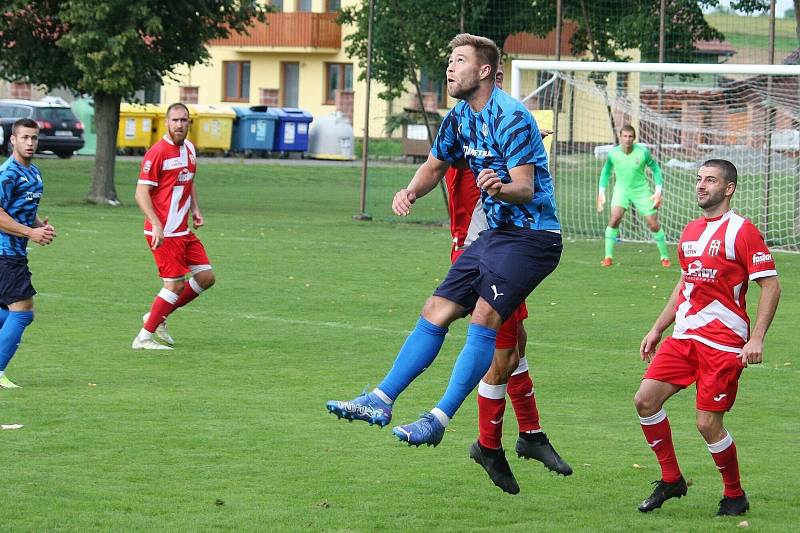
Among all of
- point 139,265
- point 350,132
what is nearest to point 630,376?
point 139,265

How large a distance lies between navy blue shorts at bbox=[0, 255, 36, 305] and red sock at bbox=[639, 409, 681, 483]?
17.3 feet

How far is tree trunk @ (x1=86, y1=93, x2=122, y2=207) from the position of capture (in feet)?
102

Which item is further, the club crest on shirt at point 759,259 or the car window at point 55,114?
the car window at point 55,114

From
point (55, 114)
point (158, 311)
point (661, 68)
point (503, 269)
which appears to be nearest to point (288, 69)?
point (55, 114)

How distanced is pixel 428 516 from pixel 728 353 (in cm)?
171

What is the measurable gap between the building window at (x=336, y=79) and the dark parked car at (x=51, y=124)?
67.6ft

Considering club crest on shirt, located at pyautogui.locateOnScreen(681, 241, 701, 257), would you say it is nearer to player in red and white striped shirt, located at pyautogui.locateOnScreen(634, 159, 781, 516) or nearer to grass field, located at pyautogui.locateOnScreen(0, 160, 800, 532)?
player in red and white striped shirt, located at pyautogui.locateOnScreen(634, 159, 781, 516)

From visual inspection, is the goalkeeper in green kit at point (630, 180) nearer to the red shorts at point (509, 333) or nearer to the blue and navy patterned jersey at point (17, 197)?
the blue and navy patterned jersey at point (17, 197)

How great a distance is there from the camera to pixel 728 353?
7.19m

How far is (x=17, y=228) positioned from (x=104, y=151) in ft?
68.7

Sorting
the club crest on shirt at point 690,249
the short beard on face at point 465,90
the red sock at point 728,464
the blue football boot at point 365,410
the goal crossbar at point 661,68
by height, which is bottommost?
the red sock at point 728,464

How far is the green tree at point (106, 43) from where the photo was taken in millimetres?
28812

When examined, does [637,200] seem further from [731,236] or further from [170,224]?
[731,236]

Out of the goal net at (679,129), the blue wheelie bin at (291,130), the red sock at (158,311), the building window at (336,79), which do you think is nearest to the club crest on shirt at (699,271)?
the red sock at (158,311)
